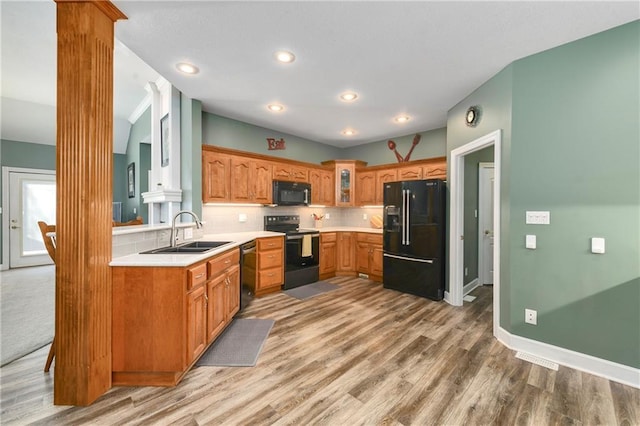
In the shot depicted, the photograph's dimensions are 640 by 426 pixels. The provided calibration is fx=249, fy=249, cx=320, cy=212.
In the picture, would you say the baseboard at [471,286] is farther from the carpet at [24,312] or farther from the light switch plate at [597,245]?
the carpet at [24,312]

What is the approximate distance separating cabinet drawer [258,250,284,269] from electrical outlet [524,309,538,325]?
3.12 m

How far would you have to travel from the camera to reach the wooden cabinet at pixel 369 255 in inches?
183

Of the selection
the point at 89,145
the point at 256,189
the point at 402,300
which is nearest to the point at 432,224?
the point at 402,300

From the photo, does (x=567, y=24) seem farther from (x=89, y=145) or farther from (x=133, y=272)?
(x=133, y=272)

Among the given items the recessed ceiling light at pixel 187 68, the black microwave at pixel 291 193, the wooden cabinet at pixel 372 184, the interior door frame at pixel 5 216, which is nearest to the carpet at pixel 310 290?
the black microwave at pixel 291 193

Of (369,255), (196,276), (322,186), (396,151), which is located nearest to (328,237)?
(369,255)

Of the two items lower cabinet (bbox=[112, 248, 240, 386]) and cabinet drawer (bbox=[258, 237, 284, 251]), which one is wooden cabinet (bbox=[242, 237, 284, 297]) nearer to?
cabinet drawer (bbox=[258, 237, 284, 251])

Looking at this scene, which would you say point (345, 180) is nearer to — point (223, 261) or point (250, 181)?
point (250, 181)

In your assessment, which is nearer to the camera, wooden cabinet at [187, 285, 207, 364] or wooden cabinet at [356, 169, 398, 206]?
wooden cabinet at [187, 285, 207, 364]

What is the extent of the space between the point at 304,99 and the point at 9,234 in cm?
680

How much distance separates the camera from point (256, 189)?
4.20 meters

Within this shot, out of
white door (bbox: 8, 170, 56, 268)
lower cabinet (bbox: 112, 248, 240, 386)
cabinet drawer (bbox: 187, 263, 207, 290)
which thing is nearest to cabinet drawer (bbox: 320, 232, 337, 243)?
cabinet drawer (bbox: 187, 263, 207, 290)

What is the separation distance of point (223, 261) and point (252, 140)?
8.52 ft

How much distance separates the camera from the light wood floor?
1596mm
